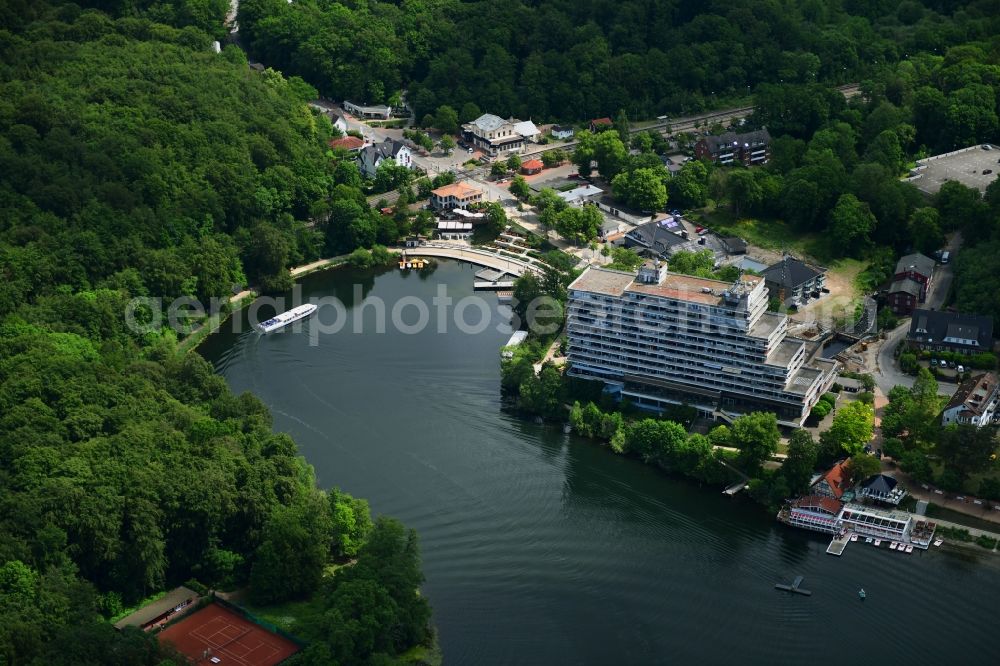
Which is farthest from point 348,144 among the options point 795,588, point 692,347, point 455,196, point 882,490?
point 795,588

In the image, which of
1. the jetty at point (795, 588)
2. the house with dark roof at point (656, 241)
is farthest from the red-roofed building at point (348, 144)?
the jetty at point (795, 588)

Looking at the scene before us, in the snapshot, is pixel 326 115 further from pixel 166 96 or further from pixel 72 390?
pixel 72 390

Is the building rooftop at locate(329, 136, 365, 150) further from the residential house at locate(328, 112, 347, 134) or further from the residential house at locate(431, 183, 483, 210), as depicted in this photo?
the residential house at locate(431, 183, 483, 210)

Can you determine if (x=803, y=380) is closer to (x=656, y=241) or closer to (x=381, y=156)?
(x=656, y=241)

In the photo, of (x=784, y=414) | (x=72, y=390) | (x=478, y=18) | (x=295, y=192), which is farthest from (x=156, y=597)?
(x=478, y=18)

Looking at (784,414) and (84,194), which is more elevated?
(84,194)
